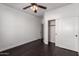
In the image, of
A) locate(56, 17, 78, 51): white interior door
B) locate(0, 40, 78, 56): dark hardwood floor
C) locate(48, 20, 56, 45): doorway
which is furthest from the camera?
locate(48, 20, 56, 45): doorway

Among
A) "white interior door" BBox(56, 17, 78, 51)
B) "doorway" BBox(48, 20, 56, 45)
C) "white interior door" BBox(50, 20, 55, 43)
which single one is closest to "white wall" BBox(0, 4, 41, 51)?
"doorway" BBox(48, 20, 56, 45)

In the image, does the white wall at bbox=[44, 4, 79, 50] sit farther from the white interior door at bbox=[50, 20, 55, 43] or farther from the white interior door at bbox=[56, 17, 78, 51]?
the white interior door at bbox=[50, 20, 55, 43]

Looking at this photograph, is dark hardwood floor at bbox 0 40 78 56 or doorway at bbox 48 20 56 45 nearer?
dark hardwood floor at bbox 0 40 78 56

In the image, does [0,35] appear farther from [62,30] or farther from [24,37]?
[62,30]

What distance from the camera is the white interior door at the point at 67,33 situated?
360 cm

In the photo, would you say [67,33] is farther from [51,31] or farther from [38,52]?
[38,52]

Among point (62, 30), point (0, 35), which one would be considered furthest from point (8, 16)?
point (62, 30)

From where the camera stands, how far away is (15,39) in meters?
4.51

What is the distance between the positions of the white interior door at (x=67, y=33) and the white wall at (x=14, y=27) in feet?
8.82

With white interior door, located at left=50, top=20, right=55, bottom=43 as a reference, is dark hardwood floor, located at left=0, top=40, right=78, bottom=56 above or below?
below

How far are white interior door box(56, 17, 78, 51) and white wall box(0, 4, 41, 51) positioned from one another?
8.82ft

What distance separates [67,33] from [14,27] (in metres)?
3.42

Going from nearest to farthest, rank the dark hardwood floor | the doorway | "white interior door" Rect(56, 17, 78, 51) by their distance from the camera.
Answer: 1. the dark hardwood floor
2. "white interior door" Rect(56, 17, 78, 51)
3. the doorway

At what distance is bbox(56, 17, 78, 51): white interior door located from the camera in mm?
3604
